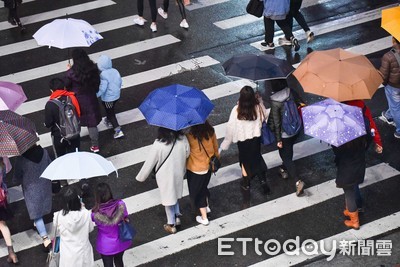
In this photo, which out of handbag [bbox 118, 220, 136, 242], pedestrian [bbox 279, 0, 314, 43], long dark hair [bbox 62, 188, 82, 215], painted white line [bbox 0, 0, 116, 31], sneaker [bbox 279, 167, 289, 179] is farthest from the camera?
painted white line [bbox 0, 0, 116, 31]

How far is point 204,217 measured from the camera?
37.3 feet

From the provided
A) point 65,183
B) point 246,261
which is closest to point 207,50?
point 65,183

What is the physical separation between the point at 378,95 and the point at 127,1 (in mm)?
6719

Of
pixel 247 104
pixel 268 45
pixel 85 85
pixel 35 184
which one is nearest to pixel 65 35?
pixel 85 85

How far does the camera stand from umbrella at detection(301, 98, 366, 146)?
10250mm

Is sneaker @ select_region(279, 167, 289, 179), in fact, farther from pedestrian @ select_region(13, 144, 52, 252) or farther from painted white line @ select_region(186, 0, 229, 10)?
painted white line @ select_region(186, 0, 229, 10)

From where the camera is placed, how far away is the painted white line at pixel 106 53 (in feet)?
51.0

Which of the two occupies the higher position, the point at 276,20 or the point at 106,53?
the point at 276,20

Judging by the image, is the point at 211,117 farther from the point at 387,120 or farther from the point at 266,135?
the point at 387,120

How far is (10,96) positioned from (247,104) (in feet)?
11.2

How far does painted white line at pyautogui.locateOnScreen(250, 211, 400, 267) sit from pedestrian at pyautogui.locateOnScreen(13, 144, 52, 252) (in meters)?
2.88

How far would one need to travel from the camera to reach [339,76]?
1102 centimetres

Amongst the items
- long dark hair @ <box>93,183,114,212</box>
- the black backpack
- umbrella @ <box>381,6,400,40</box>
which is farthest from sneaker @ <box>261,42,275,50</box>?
long dark hair @ <box>93,183,114,212</box>

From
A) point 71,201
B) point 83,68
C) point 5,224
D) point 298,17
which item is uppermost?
point 71,201
